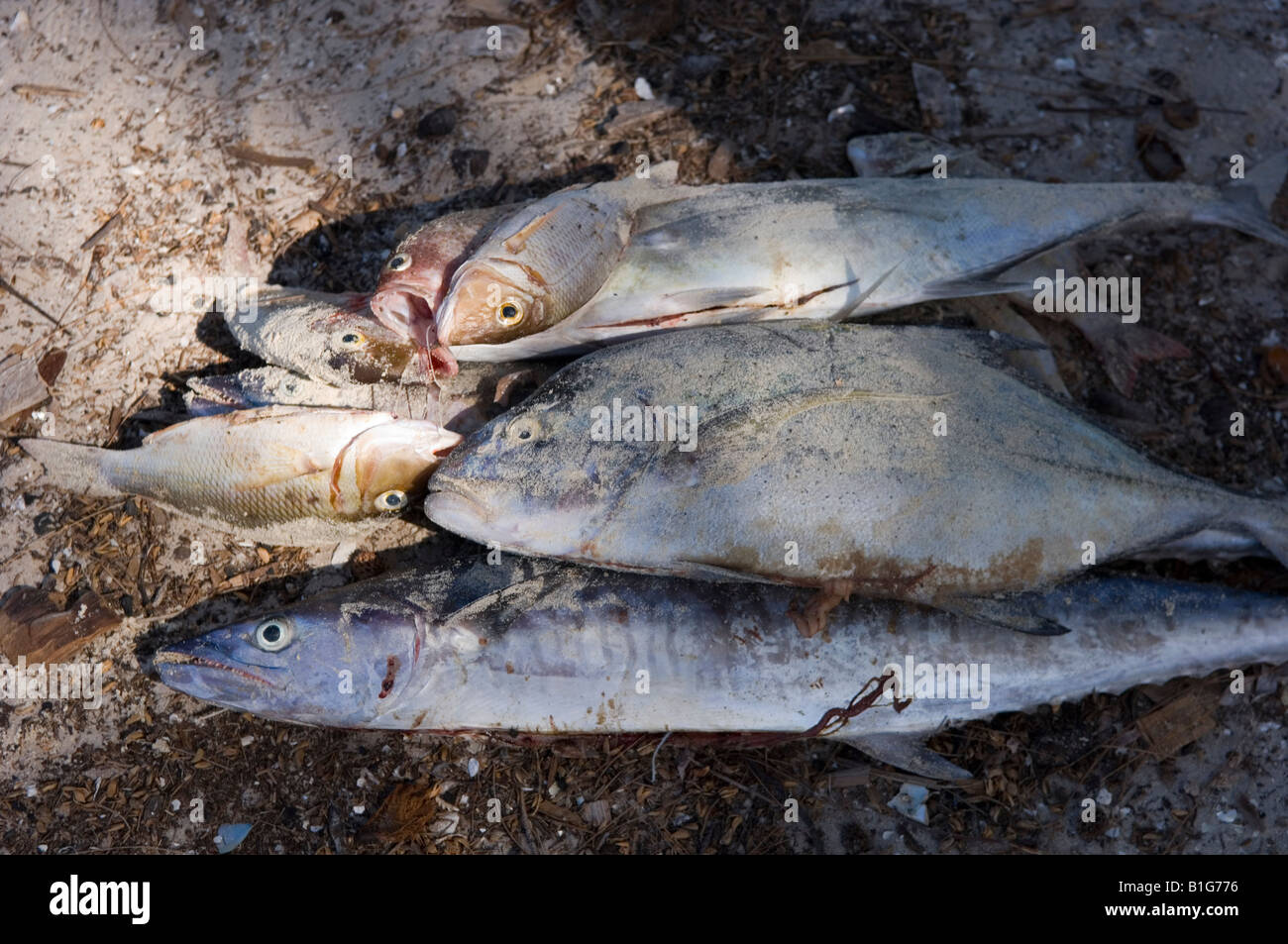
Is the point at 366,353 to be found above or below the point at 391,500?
above

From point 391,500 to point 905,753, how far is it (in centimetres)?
208

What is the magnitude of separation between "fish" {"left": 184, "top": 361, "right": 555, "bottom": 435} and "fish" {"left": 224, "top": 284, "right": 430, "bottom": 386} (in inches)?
1.7

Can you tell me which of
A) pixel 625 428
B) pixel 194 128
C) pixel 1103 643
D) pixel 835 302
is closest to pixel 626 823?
pixel 625 428

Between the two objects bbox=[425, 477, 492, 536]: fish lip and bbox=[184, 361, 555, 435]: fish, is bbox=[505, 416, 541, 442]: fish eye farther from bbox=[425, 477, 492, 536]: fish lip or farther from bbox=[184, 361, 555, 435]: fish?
bbox=[184, 361, 555, 435]: fish

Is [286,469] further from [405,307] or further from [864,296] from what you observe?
[864,296]

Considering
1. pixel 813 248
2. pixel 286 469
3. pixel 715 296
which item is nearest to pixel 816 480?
pixel 715 296

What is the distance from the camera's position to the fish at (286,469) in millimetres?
3162

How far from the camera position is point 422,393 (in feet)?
11.2

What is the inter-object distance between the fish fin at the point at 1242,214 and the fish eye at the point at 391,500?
3.33 meters

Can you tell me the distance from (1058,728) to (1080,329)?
1.67 metres

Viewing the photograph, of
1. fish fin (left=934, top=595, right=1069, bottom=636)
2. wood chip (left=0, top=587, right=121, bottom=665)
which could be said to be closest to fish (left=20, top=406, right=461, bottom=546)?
wood chip (left=0, top=587, right=121, bottom=665)

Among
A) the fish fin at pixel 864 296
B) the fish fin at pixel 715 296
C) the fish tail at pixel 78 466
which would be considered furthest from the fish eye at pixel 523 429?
the fish tail at pixel 78 466

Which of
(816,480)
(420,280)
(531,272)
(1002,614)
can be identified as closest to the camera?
(816,480)

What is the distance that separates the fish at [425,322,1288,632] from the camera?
2783mm
